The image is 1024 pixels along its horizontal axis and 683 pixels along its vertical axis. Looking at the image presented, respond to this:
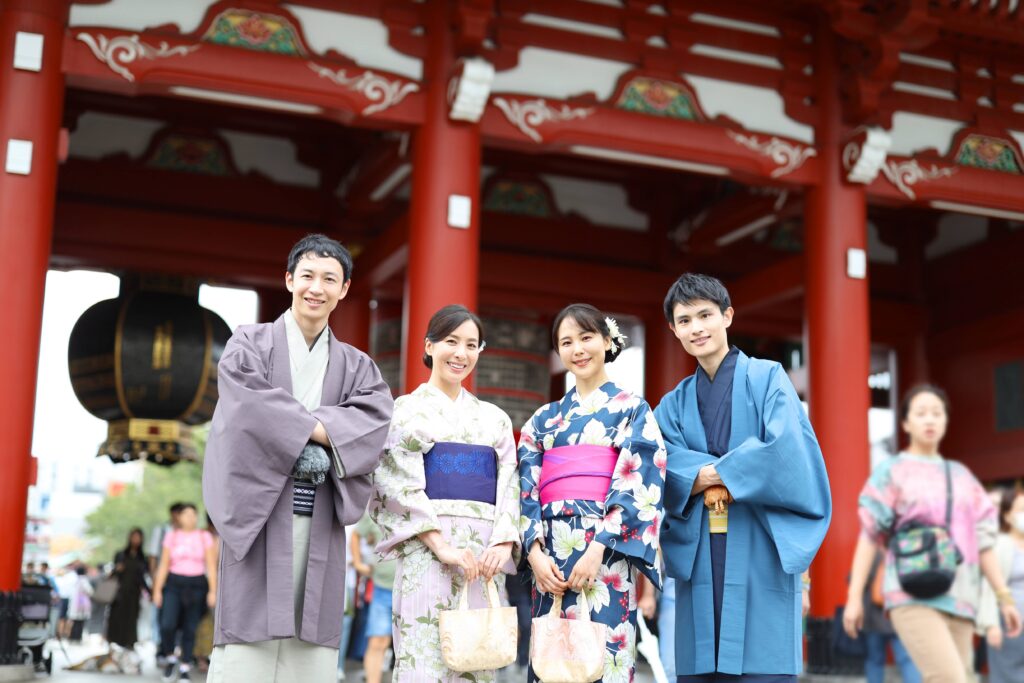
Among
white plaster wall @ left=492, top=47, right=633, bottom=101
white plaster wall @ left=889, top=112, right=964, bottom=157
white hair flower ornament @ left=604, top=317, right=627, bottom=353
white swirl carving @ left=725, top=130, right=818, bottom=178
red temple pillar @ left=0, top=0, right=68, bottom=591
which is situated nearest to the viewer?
white hair flower ornament @ left=604, top=317, right=627, bottom=353

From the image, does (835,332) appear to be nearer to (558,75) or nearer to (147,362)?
(558,75)

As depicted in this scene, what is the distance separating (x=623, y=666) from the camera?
362 cm

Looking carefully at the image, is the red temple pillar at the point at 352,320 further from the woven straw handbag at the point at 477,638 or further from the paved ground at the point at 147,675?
the woven straw handbag at the point at 477,638

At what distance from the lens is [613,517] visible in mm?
3592

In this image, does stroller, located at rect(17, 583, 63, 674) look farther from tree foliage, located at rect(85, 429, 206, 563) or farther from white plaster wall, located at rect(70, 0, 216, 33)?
tree foliage, located at rect(85, 429, 206, 563)

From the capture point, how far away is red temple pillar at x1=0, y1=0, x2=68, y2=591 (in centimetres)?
642

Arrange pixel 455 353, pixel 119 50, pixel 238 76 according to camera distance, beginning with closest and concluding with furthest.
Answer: pixel 455 353, pixel 119 50, pixel 238 76

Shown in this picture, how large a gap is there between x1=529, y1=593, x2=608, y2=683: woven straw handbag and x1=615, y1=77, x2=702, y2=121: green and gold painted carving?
17.1 ft

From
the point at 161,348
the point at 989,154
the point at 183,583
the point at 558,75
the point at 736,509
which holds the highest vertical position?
the point at 558,75

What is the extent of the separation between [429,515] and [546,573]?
1.34 ft

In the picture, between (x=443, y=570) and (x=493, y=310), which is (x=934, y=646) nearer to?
(x=443, y=570)

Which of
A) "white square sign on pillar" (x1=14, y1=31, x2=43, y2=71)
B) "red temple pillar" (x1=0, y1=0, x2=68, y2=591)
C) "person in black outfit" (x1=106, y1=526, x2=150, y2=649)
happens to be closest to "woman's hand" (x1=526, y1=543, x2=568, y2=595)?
"red temple pillar" (x1=0, y1=0, x2=68, y2=591)

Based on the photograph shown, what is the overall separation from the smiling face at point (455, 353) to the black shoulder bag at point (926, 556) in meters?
2.02

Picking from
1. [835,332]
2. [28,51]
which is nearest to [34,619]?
[28,51]
